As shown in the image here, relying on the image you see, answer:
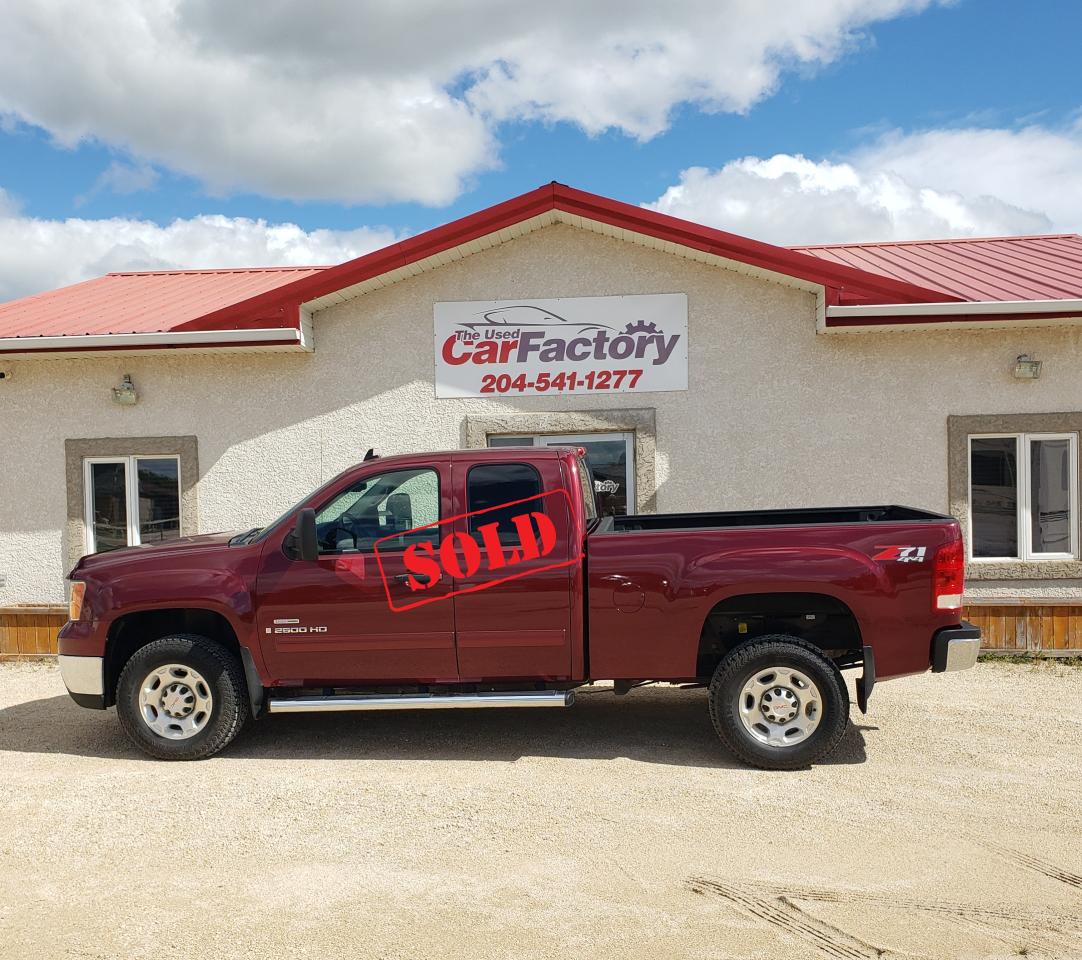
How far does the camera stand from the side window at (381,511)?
6.18 meters

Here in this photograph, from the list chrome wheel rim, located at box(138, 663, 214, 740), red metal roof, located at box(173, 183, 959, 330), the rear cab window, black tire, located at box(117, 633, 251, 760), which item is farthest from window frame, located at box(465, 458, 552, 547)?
red metal roof, located at box(173, 183, 959, 330)

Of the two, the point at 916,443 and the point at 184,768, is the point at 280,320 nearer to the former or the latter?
the point at 184,768

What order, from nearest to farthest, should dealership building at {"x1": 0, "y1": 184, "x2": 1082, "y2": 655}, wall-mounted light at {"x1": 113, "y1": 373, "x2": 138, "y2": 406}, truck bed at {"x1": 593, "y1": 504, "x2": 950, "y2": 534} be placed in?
1. truck bed at {"x1": 593, "y1": 504, "x2": 950, "y2": 534}
2. dealership building at {"x1": 0, "y1": 184, "x2": 1082, "y2": 655}
3. wall-mounted light at {"x1": 113, "y1": 373, "x2": 138, "y2": 406}

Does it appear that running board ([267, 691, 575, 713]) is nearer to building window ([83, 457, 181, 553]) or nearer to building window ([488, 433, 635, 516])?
building window ([488, 433, 635, 516])

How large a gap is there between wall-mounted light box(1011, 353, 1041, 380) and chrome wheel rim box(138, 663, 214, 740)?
815 cm

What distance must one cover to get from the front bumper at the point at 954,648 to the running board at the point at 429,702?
2.27 m

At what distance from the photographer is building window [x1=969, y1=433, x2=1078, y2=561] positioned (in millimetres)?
9781

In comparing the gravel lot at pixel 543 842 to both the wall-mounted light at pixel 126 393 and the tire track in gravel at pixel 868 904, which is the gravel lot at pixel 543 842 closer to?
the tire track in gravel at pixel 868 904

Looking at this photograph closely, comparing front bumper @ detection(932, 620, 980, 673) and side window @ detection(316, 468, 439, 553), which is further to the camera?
side window @ detection(316, 468, 439, 553)

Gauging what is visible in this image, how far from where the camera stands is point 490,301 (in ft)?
32.7

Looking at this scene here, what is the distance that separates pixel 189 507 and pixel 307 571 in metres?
4.72

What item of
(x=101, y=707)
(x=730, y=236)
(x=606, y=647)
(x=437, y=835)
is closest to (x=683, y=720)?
(x=606, y=647)

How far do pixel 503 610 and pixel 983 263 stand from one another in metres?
9.06

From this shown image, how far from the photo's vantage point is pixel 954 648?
5.73 metres
